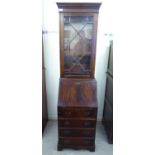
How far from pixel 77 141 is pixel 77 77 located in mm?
818

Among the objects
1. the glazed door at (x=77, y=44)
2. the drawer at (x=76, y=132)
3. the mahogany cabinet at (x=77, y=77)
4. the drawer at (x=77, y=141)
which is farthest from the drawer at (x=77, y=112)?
the glazed door at (x=77, y=44)

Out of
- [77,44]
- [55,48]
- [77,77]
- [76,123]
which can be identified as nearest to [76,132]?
[76,123]

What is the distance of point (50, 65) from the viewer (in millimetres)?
2359

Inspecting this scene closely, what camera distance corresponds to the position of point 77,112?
1777mm

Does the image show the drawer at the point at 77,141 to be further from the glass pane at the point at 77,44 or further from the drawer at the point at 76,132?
the glass pane at the point at 77,44

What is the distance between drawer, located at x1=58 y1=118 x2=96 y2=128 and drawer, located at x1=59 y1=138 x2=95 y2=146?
7.2 inches

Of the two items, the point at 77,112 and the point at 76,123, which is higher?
the point at 77,112

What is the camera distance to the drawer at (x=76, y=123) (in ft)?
5.88

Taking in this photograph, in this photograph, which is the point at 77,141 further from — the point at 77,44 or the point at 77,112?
the point at 77,44
